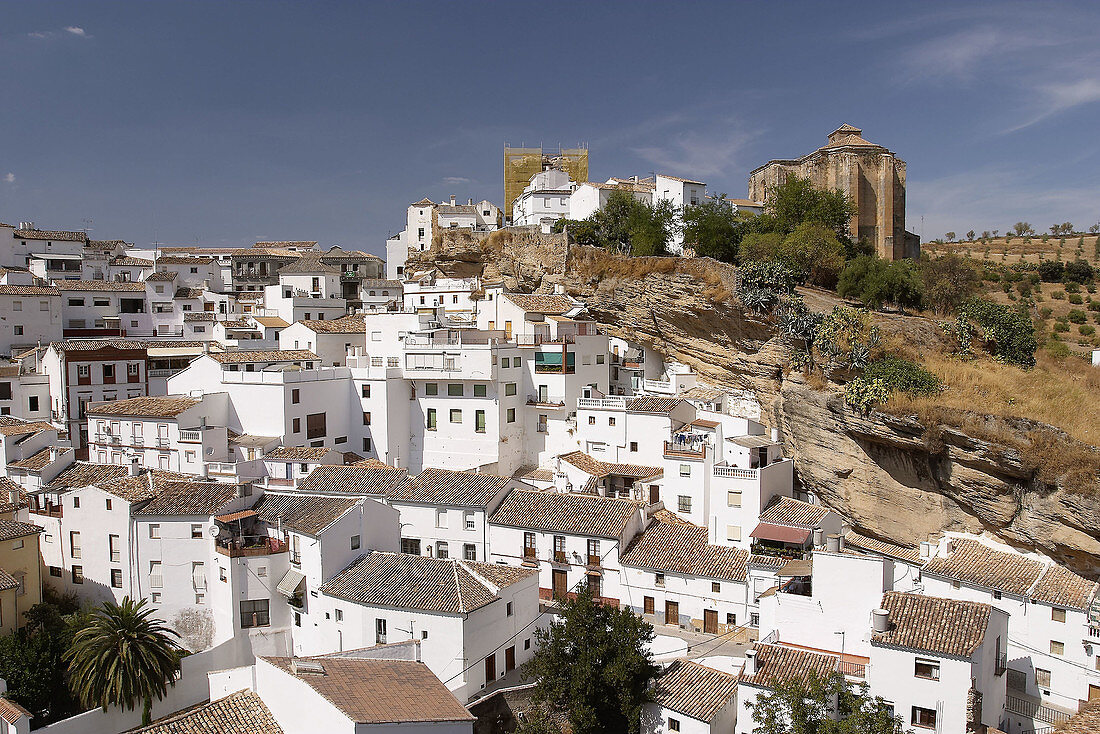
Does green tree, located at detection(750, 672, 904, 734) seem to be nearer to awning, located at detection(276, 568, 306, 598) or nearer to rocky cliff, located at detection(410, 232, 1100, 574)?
rocky cliff, located at detection(410, 232, 1100, 574)

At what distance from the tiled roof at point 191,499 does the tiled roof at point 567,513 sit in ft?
30.1

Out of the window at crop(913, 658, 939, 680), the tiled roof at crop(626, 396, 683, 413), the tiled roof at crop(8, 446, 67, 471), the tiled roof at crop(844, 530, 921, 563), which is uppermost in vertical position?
the tiled roof at crop(626, 396, 683, 413)

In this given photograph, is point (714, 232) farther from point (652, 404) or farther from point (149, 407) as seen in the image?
point (149, 407)

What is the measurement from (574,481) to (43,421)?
27173 millimetres

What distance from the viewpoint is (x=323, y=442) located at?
3384cm

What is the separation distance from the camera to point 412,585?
21.8 metres

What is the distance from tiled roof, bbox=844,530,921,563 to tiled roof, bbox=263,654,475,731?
15.9 meters

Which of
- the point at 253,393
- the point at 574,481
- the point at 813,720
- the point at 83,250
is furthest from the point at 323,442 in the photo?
the point at 83,250

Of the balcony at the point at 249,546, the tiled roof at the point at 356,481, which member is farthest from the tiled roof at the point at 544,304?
the balcony at the point at 249,546

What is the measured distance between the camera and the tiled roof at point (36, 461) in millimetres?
29938

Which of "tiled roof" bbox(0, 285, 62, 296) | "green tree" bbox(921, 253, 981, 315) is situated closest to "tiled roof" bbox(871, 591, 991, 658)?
"green tree" bbox(921, 253, 981, 315)

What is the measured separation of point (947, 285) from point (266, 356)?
3150 cm

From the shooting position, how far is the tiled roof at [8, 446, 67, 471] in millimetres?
29938

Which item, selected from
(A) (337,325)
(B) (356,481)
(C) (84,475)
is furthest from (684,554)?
(A) (337,325)
